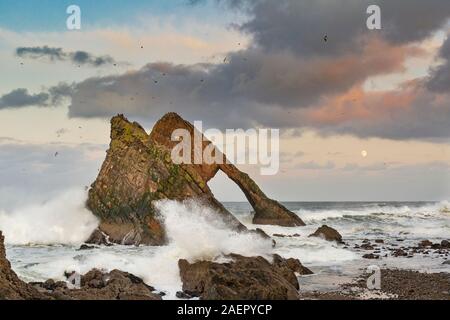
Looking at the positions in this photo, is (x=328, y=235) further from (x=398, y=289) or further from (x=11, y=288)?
(x=11, y=288)

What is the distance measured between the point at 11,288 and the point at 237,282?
5.98 metres

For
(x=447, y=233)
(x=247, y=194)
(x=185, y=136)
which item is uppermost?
(x=185, y=136)

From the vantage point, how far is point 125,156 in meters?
34.3

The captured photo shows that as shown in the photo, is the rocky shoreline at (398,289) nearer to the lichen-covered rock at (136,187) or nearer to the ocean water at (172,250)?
the ocean water at (172,250)

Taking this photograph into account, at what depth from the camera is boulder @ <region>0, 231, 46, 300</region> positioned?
1247cm

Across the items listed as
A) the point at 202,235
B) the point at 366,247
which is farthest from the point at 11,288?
the point at 366,247

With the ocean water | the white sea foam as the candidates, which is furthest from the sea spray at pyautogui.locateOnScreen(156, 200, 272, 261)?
the white sea foam

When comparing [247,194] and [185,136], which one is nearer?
[185,136]

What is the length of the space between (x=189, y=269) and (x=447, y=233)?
114 ft

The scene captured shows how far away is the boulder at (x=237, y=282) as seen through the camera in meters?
15.0

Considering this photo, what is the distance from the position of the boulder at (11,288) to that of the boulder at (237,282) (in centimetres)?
469

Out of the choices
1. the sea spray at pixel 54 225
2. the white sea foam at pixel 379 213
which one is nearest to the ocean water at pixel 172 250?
the sea spray at pixel 54 225
